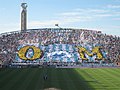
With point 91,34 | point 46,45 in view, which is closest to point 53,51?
point 46,45

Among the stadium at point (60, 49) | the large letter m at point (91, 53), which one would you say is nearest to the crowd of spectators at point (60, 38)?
the stadium at point (60, 49)

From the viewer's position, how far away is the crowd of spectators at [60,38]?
325 ft

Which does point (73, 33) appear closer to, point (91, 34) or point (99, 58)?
point (91, 34)

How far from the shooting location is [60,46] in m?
102

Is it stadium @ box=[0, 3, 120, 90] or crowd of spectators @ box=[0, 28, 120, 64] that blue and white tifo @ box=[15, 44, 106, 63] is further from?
crowd of spectators @ box=[0, 28, 120, 64]

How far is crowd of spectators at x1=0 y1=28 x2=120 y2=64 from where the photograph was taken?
99125mm

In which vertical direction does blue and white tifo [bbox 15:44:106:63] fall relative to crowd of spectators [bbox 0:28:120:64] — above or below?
below

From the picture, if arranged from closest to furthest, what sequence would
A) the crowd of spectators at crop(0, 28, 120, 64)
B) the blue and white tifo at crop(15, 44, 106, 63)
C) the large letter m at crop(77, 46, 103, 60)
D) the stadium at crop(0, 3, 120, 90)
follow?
the stadium at crop(0, 3, 120, 90)
the blue and white tifo at crop(15, 44, 106, 63)
the large letter m at crop(77, 46, 103, 60)
the crowd of spectators at crop(0, 28, 120, 64)

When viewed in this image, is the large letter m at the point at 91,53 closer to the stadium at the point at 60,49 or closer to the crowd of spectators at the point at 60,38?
the stadium at the point at 60,49

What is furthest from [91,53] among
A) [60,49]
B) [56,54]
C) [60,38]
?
[60,38]

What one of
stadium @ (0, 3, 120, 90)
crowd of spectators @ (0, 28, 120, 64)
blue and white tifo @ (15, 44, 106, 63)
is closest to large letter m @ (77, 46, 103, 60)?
stadium @ (0, 3, 120, 90)

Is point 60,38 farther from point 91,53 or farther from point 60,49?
point 91,53

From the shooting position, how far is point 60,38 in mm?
107438

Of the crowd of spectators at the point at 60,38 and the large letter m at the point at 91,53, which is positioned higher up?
the crowd of spectators at the point at 60,38
